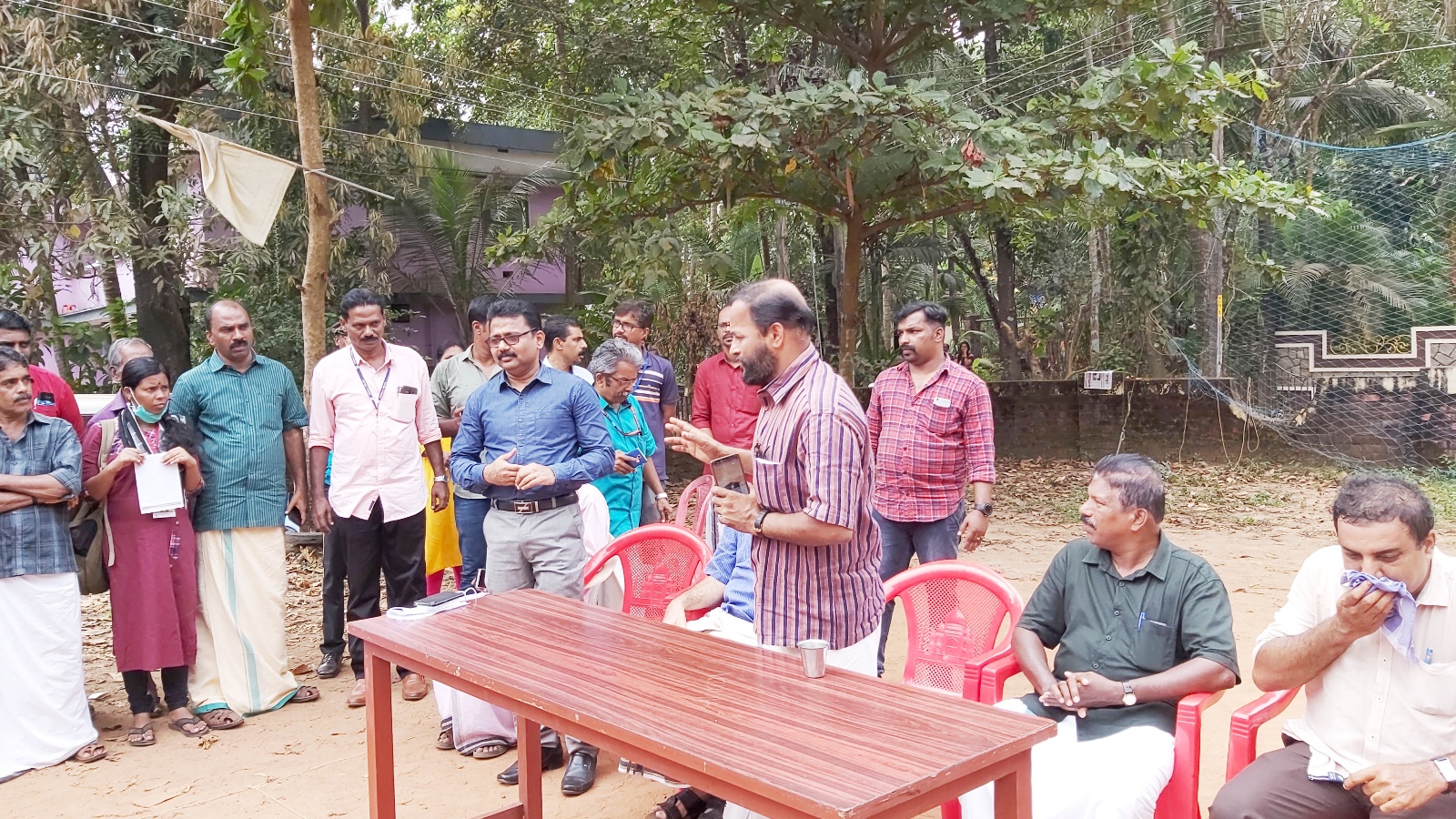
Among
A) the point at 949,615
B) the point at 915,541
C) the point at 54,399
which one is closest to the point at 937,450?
the point at 915,541

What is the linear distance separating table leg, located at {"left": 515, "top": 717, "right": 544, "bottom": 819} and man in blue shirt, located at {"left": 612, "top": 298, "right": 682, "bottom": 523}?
2.09m

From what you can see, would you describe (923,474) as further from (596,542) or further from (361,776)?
(361,776)

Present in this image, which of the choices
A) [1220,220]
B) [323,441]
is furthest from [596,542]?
[1220,220]

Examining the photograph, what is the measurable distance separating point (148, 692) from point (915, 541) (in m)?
3.42

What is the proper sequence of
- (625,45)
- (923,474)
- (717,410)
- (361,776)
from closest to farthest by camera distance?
1. (361,776)
2. (923,474)
3. (717,410)
4. (625,45)

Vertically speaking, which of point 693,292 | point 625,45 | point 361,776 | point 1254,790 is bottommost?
point 361,776

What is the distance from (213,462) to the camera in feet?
15.8

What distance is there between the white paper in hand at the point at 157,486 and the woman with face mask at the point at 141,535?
0.02 metres

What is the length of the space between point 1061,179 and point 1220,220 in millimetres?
5723

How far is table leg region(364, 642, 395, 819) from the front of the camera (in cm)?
342

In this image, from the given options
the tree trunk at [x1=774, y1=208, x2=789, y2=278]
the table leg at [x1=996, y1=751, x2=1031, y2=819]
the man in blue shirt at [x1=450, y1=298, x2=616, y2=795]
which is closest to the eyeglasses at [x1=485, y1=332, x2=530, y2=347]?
the man in blue shirt at [x1=450, y1=298, x2=616, y2=795]

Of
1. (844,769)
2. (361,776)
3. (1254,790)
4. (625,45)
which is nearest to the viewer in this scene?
(844,769)

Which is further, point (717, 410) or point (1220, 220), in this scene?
point (1220, 220)

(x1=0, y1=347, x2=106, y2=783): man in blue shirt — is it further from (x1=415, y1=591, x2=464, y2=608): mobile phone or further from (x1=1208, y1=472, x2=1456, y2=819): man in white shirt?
(x1=1208, y1=472, x2=1456, y2=819): man in white shirt
